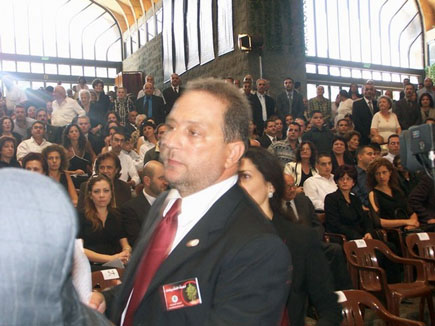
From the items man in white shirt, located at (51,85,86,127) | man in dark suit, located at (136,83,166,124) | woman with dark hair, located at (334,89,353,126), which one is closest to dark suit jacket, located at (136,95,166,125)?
man in dark suit, located at (136,83,166,124)

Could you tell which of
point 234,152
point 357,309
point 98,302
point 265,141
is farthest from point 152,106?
point 98,302

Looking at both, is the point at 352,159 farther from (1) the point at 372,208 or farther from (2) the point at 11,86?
(2) the point at 11,86

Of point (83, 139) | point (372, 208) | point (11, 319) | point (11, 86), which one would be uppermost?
point (11, 86)

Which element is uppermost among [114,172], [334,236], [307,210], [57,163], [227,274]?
[57,163]

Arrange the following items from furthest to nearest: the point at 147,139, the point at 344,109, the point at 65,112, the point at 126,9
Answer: the point at 126,9 < the point at 344,109 < the point at 65,112 < the point at 147,139

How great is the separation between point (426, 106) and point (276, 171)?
379 inches

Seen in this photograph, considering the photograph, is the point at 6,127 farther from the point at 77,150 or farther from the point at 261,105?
the point at 261,105

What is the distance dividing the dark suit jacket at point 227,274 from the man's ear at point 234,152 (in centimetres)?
20

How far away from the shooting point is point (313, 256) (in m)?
2.08

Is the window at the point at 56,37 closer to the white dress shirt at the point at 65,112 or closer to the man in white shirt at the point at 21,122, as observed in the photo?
the white dress shirt at the point at 65,112

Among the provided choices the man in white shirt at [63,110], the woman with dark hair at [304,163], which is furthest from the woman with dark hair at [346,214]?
the man in white shirt at [63,110]

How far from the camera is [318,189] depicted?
6.33 metres

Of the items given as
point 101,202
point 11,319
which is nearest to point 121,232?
point 101,202

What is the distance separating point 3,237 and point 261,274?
28.3 inches
